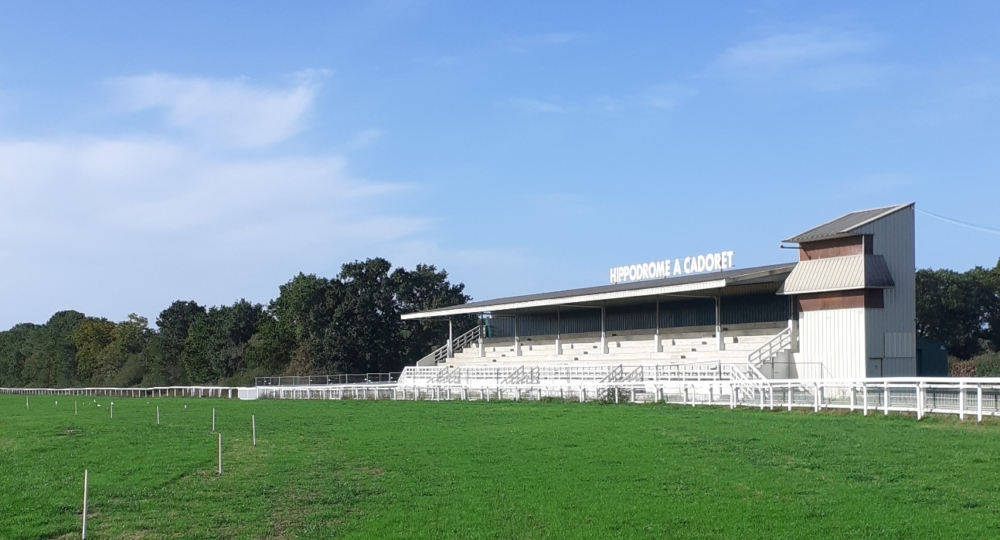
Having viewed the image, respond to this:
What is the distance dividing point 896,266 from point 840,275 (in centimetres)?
259

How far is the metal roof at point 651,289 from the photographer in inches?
1788

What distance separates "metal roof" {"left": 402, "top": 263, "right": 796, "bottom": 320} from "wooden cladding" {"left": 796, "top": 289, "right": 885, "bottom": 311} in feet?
9.59

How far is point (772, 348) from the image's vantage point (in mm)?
43719

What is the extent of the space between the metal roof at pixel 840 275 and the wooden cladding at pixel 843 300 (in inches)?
12.4

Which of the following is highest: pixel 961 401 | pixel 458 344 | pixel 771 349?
pixel 771 349

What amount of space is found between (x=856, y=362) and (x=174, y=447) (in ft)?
90.3

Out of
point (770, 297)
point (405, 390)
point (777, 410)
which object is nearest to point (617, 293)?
point (770, 297)

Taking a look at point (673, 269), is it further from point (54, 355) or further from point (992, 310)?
point (54, 355)

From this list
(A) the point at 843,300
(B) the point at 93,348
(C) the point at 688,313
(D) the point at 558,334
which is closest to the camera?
(A) the point at 843,300

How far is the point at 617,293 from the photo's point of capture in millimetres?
52406

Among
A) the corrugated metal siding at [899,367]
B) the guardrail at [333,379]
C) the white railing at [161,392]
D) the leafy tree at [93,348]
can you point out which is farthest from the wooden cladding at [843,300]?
the leafy tree at [93,348]

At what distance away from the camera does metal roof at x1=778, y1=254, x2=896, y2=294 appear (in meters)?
40.1

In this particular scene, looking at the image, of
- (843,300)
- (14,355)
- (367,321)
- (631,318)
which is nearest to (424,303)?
(367,321)

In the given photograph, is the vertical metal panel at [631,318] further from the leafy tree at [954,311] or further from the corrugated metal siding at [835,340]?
the leafy tree at [954,311]
